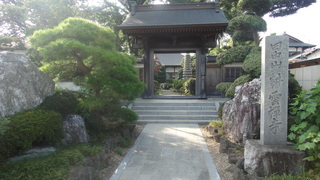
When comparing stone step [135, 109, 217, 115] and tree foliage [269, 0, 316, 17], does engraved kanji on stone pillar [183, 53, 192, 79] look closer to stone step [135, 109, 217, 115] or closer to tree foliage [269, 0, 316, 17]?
tree foliage [269, 0, 316, 17]

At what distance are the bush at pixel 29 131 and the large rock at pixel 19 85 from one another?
14.6 inches

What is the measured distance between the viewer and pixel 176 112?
935cm

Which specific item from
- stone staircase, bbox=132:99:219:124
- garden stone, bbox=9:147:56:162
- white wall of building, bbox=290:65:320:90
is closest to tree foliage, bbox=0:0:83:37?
stone staircase, bbox=132:99:219:124

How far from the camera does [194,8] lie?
41.2ft

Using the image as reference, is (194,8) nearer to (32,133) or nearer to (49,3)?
(49,3)

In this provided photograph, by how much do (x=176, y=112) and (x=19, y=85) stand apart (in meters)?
6.35

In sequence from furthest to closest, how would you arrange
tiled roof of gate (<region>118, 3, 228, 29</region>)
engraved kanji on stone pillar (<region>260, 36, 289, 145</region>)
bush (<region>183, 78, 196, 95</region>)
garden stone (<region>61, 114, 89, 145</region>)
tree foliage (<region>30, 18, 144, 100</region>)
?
1. bush (<region>183, 78, 196, 95</region>)
2. tiled roof of gate (<region>118, 3, 228, 29</region>)
3. tree foliage (<region>30, 18, 144, 100</region>)
4. garden stone (<region>61, 114, 89, 145</region>)
5. engraved kanji on stone pillar (<region>260, 36, 289, 145</region>)

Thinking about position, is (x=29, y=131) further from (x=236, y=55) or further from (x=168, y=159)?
(x=236, y=55)

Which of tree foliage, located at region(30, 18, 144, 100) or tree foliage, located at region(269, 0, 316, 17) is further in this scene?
tree foliage, located at region(269, 0, 316, 17)

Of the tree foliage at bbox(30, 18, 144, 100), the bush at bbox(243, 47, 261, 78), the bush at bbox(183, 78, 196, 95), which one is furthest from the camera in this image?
the bush at bbox(183, 78, 196, 95)

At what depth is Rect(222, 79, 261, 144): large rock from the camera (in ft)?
16.9

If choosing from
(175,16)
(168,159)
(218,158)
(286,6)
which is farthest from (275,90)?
(286,6)

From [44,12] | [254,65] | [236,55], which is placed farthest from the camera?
[44,12]

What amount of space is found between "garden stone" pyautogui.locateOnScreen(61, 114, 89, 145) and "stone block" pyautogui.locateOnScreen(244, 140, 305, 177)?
3596 mm
